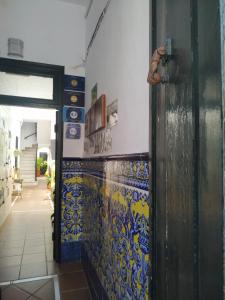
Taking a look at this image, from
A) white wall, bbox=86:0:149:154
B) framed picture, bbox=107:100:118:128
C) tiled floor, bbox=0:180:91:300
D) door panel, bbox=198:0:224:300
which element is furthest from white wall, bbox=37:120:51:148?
door panel, bbox=198:0:224:300

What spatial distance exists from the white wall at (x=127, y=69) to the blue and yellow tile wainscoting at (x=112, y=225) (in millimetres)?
128

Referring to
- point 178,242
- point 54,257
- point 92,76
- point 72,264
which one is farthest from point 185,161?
point 54,257

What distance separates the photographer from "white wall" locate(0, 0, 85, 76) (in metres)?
2.33

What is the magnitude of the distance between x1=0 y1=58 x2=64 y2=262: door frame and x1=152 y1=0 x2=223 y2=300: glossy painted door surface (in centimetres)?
180

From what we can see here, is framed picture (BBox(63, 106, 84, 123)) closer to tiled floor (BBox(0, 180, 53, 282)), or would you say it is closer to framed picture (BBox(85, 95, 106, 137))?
framed picture (BBox(85, 95, 106, 137))

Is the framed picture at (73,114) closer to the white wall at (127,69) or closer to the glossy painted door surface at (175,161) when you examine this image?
the white wall at (127,69)

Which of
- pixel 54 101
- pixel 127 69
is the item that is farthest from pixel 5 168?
pixel 127 69

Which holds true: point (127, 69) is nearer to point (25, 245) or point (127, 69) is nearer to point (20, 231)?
point (25, 245)

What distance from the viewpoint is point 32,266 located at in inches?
92.0

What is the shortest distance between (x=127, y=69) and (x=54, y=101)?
148 cm

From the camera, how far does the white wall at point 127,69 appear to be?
975 millimetres

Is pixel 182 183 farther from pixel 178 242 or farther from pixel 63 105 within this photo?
pixel 63 105

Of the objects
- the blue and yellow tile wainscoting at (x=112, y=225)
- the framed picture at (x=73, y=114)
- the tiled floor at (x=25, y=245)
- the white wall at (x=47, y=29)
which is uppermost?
the white wall at (x=47, y=29)

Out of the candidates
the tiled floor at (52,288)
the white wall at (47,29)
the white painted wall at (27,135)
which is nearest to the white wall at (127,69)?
the white wall at (47,29)
